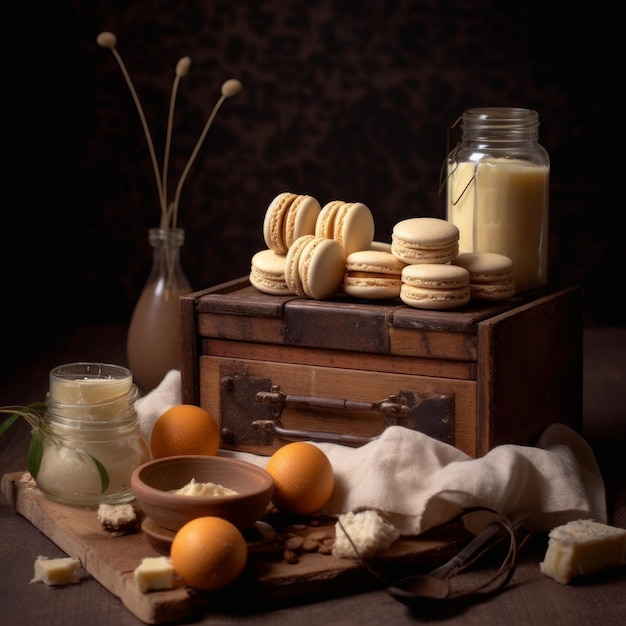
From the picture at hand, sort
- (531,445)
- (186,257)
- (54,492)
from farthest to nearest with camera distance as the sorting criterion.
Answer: (186,257) → (531,445) → (54,492)

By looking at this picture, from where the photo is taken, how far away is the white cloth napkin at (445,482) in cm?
145

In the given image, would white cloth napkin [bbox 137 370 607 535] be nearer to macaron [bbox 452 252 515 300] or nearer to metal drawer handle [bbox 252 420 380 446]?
metal drawer handle [bbox 252 420 380 446]

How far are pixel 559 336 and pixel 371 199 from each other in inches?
39.8

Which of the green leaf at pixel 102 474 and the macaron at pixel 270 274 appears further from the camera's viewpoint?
the macaron at pixel 270 274

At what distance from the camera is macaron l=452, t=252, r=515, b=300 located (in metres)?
1.67

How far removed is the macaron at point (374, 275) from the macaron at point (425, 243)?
0.02 m

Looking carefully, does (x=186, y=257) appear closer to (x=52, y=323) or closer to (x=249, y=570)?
(x=52, y=323)

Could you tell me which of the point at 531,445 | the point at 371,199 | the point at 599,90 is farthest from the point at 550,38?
the point at 531,445

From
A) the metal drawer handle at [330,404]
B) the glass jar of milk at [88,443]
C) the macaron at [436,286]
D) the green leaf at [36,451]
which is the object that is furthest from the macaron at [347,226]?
the green leaf at [36,451]

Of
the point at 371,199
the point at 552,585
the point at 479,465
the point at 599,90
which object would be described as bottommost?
the point at 552,585

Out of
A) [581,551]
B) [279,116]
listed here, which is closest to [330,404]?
[581,551]

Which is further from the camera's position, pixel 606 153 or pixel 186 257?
pixel 186 257

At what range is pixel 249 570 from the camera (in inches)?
52.5

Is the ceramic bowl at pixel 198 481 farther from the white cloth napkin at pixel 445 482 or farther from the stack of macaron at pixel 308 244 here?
the stack of macaron at pixel 308 244
